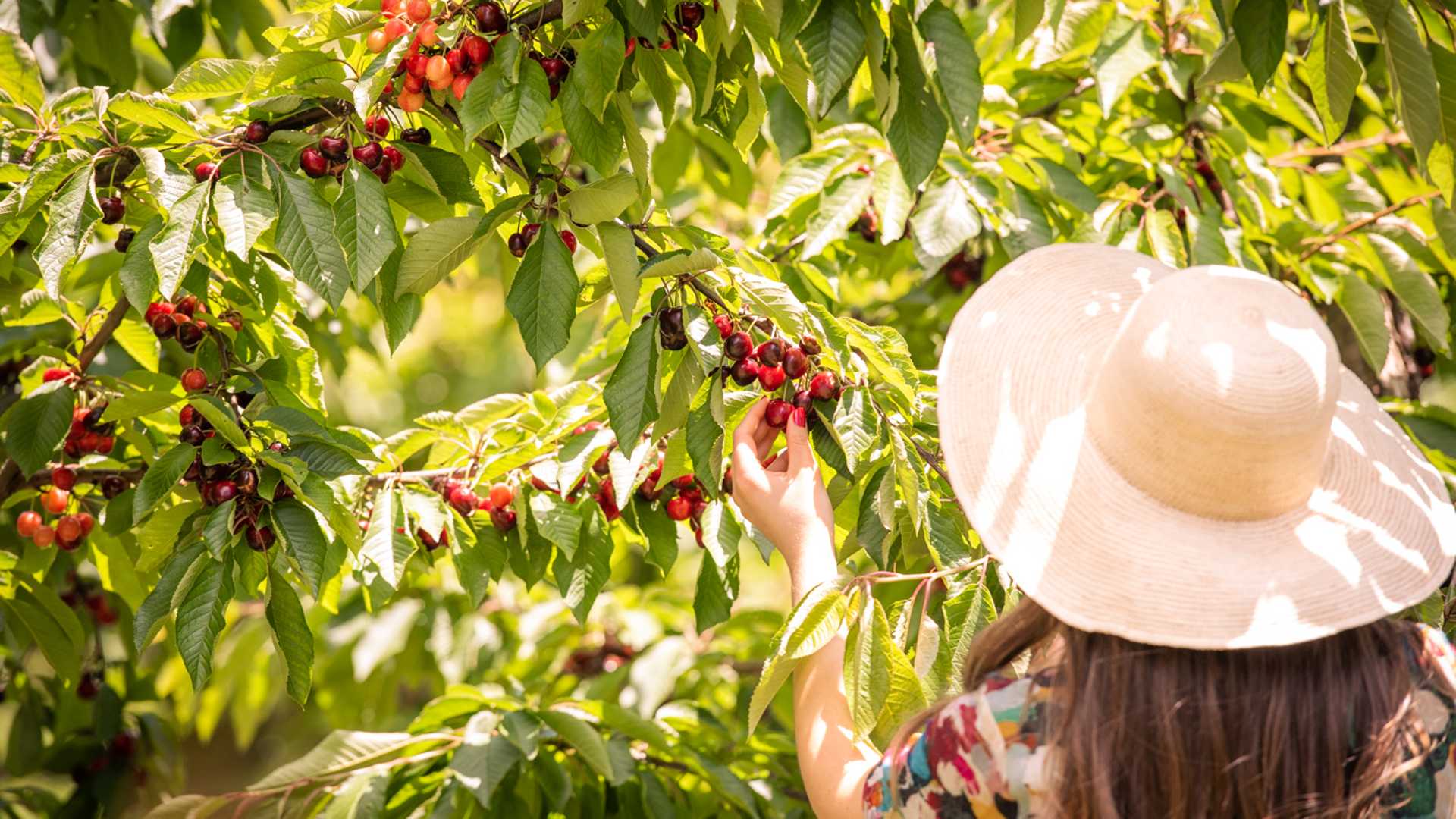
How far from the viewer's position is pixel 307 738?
915 cm

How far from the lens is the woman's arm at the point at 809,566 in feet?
5.45

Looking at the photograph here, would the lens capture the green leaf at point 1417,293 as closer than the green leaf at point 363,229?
No

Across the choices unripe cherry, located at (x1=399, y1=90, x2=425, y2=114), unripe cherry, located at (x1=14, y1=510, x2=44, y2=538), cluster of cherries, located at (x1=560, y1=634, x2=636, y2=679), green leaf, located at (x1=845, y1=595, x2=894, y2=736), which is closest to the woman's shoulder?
green leaf, located at (x1=845, y1=595, x2=894, y2=736)

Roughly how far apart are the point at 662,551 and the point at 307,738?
7.67 m

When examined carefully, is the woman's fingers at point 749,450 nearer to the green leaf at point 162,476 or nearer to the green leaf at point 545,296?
the green leaf at point 545,296

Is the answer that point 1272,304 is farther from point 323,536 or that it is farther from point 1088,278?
point 323,536

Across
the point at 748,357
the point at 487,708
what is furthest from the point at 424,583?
the point at 748,357

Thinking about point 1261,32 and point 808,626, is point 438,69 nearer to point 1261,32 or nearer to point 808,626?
point 808,626

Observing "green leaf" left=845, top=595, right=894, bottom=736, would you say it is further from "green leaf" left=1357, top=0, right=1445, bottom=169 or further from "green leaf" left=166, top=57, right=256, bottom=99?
"green leaf" left=166, top=57, right=256, bottom=99

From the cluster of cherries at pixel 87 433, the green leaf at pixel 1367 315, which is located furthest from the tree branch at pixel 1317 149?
the cluster of cherries at pixel 87 433

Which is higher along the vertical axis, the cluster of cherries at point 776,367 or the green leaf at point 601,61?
the green leaf at point 601,61

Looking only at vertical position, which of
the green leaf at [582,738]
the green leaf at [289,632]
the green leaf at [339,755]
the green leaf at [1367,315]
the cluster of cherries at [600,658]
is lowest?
the cluster of cherries at [600,658]

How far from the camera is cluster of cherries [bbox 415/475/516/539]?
2.22 meters

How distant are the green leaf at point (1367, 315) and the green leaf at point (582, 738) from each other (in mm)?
1726
